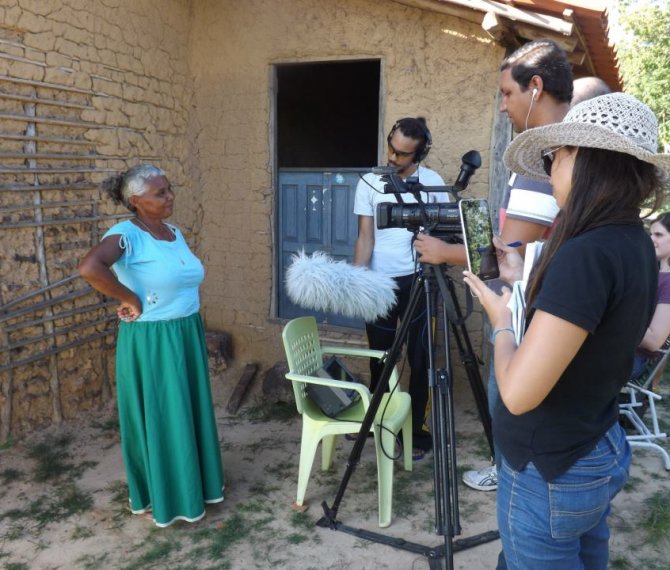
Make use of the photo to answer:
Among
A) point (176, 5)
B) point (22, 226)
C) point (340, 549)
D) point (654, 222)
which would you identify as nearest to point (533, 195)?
point (340, 549)

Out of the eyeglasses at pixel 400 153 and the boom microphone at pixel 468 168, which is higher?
the eyeglasses at pixel 400 153

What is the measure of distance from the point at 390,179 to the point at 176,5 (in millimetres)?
3225

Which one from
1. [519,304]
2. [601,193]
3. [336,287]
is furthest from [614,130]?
[336,287]

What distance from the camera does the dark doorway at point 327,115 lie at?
7328 mm

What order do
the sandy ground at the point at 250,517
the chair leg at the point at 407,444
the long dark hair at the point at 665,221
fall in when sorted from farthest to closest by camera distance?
the long dark hair at the point at 665,221
the chair leg at the point at 407,444
the sandy ground at the point at 250,517

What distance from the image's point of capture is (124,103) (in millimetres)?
4098

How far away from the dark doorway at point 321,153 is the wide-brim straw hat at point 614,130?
122 inches

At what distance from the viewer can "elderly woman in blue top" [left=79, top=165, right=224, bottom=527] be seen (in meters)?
→ 2.63

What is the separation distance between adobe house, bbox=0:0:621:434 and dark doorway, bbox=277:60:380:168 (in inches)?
92.8

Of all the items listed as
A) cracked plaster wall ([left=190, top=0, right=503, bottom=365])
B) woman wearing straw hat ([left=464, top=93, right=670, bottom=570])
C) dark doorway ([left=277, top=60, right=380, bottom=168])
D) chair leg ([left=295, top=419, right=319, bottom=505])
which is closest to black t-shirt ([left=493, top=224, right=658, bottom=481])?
woman wearing straw hat ([left=464, top=93, right=670, bottom=570])

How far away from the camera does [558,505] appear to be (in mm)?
1271

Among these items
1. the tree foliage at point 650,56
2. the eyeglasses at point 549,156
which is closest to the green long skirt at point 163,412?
the eyeglasses at point 549,156

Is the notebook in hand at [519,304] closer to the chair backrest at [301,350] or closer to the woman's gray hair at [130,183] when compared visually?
the chair backrest at [301,350]

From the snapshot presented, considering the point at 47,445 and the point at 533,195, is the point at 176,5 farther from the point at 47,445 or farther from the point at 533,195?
the point at 533,195
